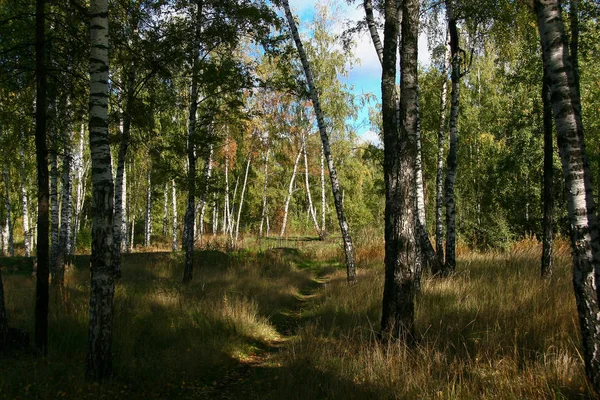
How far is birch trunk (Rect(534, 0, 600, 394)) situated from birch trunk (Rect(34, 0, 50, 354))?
5.96 metres

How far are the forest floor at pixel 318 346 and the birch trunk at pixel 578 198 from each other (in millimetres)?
453

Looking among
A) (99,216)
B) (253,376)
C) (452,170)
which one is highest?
(452,170)

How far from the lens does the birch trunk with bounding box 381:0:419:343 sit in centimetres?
462

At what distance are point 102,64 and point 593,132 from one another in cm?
1903

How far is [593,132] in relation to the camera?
16062 millimetres

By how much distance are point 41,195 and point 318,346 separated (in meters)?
4.40

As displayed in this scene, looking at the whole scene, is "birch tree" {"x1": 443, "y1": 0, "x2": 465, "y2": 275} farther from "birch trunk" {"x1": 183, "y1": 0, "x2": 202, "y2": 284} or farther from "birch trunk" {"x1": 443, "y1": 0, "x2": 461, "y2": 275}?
"birch trunk" {"x1": 183, "y1": 0, "x2": 202, "y2": 284}

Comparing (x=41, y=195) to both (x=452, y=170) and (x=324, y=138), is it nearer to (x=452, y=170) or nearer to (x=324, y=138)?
(x=324, y=138)

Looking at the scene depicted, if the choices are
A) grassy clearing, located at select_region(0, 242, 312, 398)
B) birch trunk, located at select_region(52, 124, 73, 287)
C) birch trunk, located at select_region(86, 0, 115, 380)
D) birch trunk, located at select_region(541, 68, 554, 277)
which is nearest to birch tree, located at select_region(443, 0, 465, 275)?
birch trunk, located at select_region(541, 68, 554, 277)

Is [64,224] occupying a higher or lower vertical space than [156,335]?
higher

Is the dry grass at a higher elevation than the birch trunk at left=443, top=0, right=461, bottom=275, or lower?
lower

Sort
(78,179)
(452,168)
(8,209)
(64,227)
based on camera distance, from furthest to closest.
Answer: (78,179) → (8,209) → (64,227) → (452,168)

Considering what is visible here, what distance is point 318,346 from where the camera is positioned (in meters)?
5.02

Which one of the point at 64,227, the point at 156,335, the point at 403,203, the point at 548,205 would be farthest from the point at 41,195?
the point at 548,205
